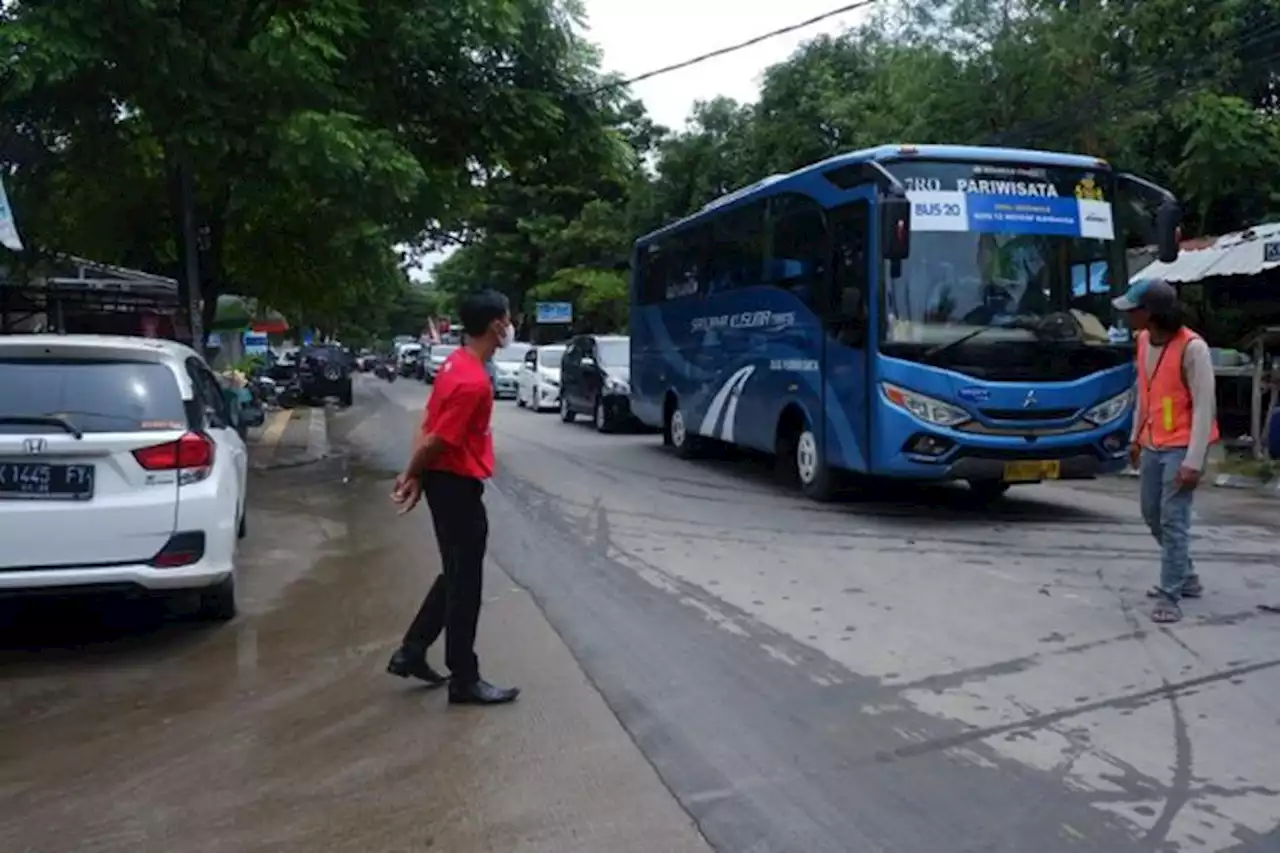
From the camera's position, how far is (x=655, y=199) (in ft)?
125

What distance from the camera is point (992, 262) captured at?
10.9m

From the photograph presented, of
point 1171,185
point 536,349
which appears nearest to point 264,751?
point 1171,185

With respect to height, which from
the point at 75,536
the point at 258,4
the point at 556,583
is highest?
the point at 258,4

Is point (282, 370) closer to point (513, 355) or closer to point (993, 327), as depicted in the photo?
point (513, 355)

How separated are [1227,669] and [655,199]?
32.7 m

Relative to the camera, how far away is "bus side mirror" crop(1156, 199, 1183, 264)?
10516 mm

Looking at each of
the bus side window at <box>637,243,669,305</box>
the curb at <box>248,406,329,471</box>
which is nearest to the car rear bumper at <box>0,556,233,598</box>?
the curb at <box>248,406,329,471</box>

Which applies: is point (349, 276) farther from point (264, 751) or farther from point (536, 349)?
point (264, 751)

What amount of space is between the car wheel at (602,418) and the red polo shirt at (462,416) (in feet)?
54.6

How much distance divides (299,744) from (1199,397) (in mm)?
5071

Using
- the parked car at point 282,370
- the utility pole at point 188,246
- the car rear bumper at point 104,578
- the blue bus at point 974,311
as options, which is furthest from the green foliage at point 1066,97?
the parked car at point 282,370

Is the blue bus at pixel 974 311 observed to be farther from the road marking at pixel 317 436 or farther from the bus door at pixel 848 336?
the road marking at pixel 317 436

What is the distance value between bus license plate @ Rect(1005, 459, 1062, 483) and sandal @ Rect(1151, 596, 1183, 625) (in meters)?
3.33

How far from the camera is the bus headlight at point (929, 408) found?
35.1ft
